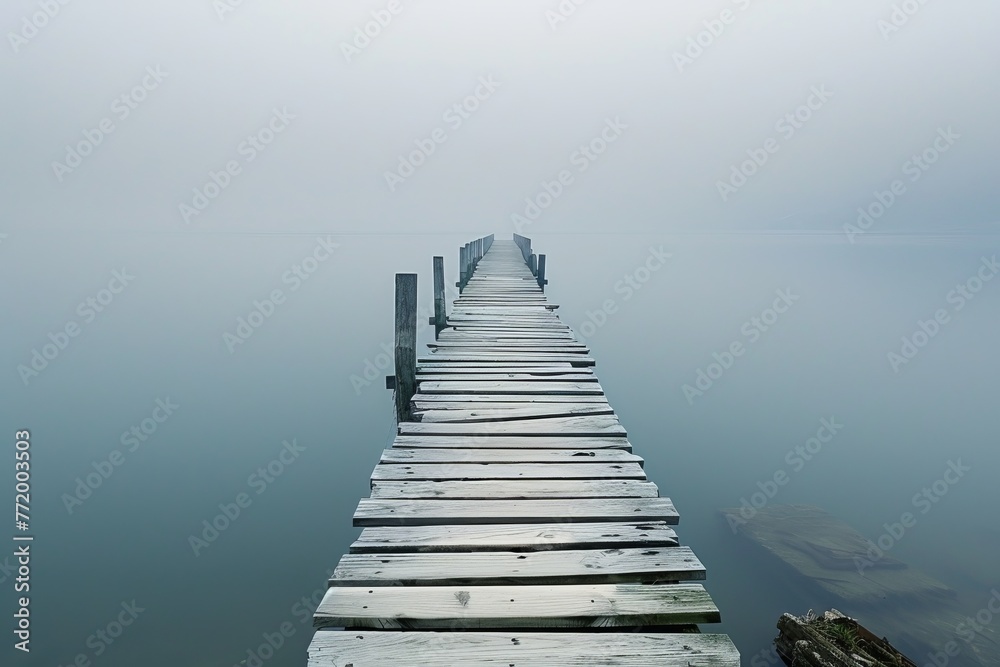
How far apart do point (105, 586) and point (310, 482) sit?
11.0 ft

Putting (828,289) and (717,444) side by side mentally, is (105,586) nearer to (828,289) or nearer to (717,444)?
(717,444)

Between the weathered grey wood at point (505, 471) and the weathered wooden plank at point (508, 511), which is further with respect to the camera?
the weathered grey wood at point (505, 471)

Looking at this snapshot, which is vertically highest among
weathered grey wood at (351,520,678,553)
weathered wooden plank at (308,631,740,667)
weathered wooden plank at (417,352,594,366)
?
weathered wooden plank at (417,352,594,366)

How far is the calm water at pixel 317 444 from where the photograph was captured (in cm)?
673

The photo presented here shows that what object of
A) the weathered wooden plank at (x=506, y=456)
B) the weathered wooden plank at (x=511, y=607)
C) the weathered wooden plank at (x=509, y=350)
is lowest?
the weathered wooden plank at (x=511, y=607)

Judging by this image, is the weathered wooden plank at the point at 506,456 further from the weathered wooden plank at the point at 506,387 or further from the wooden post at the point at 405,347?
the wooden post at the point at 405,347

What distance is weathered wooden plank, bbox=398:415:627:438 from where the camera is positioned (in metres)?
5.27

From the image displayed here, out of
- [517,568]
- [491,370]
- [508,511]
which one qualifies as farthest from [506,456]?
[491,370]

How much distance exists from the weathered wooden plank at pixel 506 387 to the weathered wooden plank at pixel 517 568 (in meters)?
3.21

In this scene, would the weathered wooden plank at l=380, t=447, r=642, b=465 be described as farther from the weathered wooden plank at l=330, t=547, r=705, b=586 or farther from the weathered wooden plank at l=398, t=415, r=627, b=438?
the weathered wooden plank at l=330, t=547, r=705, b=586

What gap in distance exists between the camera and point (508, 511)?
12.5 ft

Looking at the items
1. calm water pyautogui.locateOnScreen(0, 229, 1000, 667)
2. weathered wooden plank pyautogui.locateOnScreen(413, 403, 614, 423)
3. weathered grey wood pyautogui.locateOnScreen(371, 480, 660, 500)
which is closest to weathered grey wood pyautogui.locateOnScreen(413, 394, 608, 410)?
weathered wooden plank pyautogui.locateOnScreen(413, 403, 614, 423)

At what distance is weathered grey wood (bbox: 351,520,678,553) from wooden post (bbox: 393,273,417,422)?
2969 millimetres

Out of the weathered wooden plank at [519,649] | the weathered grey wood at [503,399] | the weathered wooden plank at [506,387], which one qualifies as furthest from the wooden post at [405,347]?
the weathered wooden plank at [519,649]
